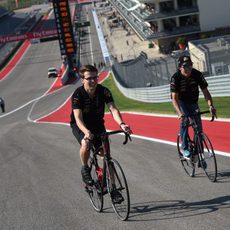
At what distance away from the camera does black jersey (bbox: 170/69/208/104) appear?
848cm

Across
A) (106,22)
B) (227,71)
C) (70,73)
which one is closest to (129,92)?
(227,71)

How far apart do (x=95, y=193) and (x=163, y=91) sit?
19.8 metres

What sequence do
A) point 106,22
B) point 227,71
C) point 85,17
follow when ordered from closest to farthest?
point 227,71, point 106,22, point 85,17

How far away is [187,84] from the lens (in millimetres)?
8547

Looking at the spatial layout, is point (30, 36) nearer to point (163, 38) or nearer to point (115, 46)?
point (115, 46)

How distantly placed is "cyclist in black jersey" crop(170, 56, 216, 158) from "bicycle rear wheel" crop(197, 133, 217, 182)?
0.26 meters

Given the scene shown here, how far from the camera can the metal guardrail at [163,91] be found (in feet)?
67.6

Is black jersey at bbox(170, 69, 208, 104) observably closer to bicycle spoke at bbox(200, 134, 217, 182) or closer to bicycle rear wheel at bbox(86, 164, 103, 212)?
bicycle spoke at bbox(200, 134, 217, 182)

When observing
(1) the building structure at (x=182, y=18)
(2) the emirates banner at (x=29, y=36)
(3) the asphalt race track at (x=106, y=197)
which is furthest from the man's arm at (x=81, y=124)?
(2) the emirates banner at (x=29, y=36)

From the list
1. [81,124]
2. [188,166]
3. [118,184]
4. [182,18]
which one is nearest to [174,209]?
[118,184]

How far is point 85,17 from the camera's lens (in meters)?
153

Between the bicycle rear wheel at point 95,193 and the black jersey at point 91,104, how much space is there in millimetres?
745

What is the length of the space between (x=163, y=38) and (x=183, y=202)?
71.9m

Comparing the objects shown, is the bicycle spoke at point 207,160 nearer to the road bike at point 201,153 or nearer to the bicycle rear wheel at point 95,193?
the road bike at point 201,153
